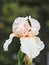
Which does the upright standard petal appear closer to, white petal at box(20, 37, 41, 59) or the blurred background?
white petal at box(20, 37, 41, 59)

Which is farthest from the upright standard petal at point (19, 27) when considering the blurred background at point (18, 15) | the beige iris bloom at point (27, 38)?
the blurred background at point (18, 15)

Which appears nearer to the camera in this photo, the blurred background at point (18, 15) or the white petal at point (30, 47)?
the white petal at point (30, 47)

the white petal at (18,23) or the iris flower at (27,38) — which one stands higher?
the white petal at (18,23)

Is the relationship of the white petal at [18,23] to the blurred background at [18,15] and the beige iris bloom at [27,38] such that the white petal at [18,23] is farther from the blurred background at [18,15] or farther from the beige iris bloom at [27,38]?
the blurred background at [18,15]

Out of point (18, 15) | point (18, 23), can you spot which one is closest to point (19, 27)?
point (18, 23)

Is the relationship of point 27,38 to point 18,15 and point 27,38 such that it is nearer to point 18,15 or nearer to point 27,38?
point 27,38

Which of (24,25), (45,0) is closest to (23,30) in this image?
(24,25)
